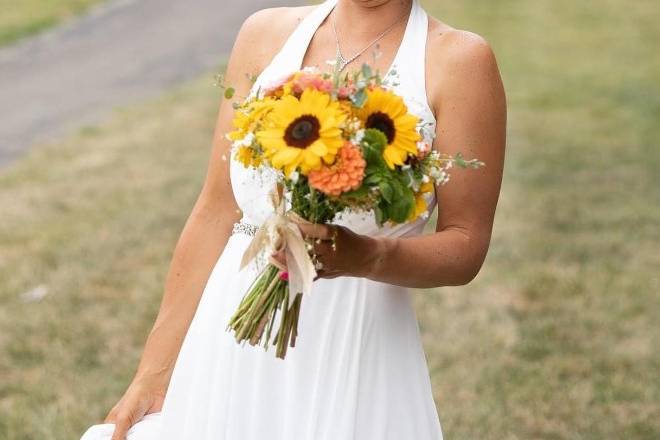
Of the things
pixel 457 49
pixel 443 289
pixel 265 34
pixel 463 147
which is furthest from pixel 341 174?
pixel 443 289

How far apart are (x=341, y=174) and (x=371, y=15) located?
0.86 meters

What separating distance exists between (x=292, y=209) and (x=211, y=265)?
2.51 ft

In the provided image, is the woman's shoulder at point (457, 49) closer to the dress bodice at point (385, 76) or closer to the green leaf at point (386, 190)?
the dress bodice at point (385, 76)

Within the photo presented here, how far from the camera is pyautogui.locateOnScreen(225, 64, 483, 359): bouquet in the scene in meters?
2.26

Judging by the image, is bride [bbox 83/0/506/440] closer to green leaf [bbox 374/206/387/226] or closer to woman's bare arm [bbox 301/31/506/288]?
woman's bare arm [bbox 301/31/506/288]

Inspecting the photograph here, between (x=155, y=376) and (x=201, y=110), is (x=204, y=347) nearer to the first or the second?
(x=155, y=376)

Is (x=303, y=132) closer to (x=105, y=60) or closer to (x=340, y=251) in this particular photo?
(x=340, y=251)

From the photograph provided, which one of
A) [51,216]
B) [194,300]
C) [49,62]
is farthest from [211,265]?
[49,62]

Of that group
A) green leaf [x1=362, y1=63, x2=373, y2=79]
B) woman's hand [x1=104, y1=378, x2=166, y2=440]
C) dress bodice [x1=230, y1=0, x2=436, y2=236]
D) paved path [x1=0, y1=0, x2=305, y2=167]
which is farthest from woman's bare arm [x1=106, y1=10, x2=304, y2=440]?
paved path [x1=0, y1=0, x2=305, y2=167]

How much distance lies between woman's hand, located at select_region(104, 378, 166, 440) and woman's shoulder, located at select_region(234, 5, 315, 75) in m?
0.88

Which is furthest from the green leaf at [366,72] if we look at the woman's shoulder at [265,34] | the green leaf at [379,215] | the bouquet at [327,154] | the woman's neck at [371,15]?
the woman's shoulder at [265,34]

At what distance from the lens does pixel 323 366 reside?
2.80 m

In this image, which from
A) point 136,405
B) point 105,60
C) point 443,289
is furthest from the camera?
point 105,60

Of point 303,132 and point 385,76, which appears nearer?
point 303,132
